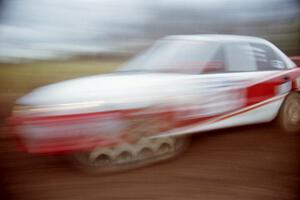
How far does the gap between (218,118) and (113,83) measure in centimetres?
45

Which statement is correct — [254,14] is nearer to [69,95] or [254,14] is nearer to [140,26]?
[140,26]

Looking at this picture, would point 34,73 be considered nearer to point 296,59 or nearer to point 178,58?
point 178,58

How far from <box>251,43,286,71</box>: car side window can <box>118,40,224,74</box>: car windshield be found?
0.65 ft

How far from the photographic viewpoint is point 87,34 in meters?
1.51

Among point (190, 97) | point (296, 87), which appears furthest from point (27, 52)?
point (296, 87)

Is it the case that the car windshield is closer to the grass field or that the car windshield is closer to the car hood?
the car hood

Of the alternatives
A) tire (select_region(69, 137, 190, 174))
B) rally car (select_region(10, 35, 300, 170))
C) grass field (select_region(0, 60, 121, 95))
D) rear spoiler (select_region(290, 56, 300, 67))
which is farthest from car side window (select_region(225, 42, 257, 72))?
grass field (select_region(0, 60, 121, 95))

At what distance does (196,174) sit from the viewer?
167 centimetres

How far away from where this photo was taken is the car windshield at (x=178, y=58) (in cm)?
158

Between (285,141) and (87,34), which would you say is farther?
(285,141)

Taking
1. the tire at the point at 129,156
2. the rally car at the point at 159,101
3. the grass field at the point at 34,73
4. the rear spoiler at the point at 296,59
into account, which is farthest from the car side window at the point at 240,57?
the grass field at the point at 34,73

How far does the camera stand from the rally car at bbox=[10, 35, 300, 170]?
1.45m

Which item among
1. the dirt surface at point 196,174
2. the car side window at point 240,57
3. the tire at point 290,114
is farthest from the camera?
the tire at point 290,114

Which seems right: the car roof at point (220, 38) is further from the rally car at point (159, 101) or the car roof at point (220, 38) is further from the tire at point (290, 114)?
the tire at point (290, 114)
